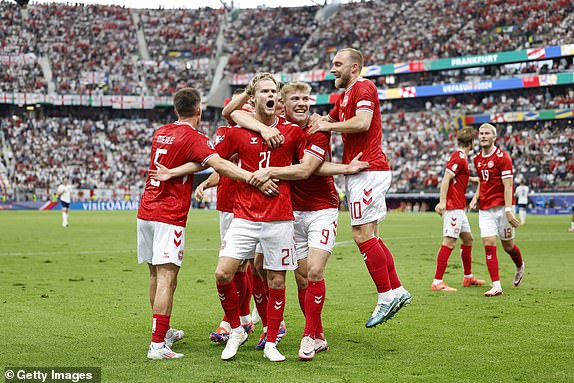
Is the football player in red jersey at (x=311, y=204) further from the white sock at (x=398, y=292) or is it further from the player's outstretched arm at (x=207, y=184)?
the player's outstretched arm at (x=207, y=184)

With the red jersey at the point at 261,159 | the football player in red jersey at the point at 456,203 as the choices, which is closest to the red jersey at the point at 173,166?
the red jersey at the point at 261,159

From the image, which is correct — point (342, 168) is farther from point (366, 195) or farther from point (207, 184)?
point (207, 184)

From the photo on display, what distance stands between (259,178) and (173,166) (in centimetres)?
97

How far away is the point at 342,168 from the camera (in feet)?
23.8

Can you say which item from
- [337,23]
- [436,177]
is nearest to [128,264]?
[436,177]

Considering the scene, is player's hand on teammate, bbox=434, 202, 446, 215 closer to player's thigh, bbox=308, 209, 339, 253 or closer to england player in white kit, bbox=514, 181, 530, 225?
player's thigh, bbox=308, 209, 339, 253

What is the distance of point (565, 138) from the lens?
54.0 m

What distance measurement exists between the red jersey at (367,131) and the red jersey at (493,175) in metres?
4.41

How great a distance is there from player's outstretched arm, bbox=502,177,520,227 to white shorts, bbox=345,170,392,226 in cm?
425

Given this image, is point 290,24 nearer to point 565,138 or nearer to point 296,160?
point 565,138

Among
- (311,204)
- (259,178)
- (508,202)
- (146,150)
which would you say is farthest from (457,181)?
(146,150)

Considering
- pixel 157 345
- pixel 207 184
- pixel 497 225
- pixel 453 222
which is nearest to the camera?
pixel 157 345

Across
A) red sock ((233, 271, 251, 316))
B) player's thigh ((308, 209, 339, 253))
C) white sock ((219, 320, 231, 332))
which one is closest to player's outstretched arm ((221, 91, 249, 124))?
player's thigh ((308, 209, 339, 253))

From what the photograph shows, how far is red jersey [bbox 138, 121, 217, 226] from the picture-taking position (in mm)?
6961
